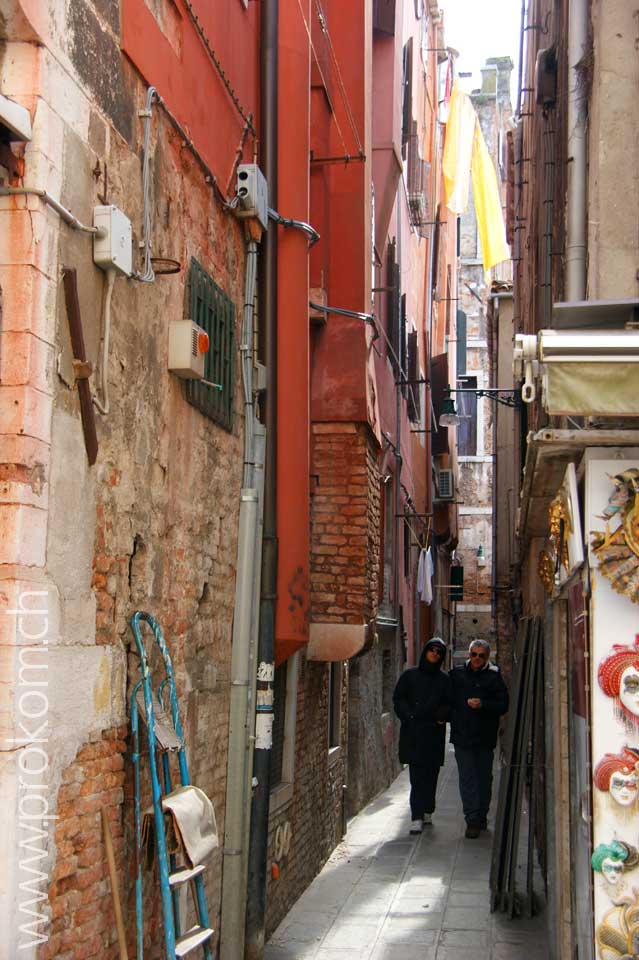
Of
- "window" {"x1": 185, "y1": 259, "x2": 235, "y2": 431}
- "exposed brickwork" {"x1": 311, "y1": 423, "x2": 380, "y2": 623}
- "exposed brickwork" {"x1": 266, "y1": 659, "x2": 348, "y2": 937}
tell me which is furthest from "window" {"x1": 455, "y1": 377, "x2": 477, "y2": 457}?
"window" {"x1": 185, "y1": 259, "x2": 235, "y2": 431}

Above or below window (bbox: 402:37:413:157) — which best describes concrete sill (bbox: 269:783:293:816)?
below

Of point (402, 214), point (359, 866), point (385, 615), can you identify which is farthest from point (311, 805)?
point (402, 214)

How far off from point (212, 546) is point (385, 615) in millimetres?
8230

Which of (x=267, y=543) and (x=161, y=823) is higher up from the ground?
(x=267, y=543)

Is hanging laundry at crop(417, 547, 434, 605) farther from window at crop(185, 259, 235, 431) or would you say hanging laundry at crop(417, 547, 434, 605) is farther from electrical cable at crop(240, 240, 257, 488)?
window at crop(185, 259, 235, 431)

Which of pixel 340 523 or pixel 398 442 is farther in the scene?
pixel 398 442

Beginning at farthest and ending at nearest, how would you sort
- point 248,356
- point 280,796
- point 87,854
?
point 280,796 → point 248,356 → point 87,854

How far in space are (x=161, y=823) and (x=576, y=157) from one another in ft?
13.9

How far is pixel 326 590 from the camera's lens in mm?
9227

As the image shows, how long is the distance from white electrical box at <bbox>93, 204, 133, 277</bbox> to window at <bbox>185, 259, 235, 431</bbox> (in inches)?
54.4

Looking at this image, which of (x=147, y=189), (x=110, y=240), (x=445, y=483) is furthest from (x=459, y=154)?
(x=110, y=240)

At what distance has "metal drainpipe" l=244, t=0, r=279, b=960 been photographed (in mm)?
6906

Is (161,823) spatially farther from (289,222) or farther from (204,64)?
(289,222)

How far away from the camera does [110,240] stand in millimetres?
4492
